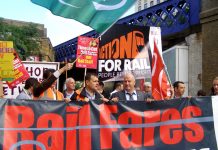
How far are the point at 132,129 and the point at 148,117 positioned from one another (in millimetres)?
284

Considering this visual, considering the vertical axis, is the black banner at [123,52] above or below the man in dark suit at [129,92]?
above

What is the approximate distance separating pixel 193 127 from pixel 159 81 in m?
0.89

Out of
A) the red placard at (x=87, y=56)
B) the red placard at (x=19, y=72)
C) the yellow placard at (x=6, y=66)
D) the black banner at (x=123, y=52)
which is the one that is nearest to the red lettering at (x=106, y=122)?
the black banner at (x=123, y=52)

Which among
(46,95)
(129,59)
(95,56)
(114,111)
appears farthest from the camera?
(95,56)

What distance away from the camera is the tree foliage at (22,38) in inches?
1422

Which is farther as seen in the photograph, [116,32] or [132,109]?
[116,32]

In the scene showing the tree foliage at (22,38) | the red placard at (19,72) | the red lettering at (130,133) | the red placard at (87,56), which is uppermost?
the tree foliage at (22,38)

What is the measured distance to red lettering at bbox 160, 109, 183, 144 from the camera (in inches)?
236

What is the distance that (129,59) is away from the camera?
9797mm

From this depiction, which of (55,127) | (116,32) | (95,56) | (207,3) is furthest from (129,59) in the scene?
(207,3)

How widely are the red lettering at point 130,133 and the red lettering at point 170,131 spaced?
32 cm

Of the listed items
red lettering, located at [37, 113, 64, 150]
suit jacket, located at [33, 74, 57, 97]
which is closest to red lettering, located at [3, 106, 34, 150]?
red lettering, located at [37, 113, 64, 150]

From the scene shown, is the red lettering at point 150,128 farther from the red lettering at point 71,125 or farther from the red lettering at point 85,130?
the red lettering at point 71,125

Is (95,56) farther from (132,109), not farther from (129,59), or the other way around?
(132,109)
